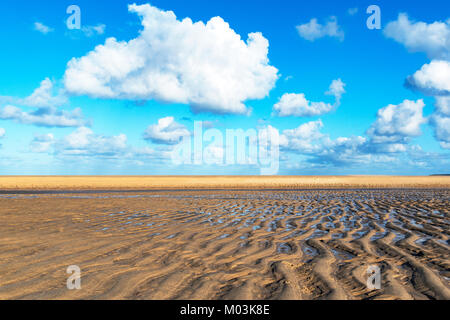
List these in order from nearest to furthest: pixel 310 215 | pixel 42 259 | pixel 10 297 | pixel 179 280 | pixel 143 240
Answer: pixel 10 297 < pixel 179 280 < pixel 42 259 < pixel 143 240 < pixel 310 215

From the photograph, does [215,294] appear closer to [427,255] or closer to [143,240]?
[143,240]

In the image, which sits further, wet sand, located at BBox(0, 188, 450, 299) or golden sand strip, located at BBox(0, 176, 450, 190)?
golden sand strip, located at BBox(0, 176, 450, 190)

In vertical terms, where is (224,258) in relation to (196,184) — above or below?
above

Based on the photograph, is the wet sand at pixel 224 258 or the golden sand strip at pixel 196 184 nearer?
the wet sand at pixel 224 258

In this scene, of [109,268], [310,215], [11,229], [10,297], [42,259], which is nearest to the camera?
[10,297]

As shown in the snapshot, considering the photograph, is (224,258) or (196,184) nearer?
(224,258)

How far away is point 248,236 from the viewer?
7.82 metres
